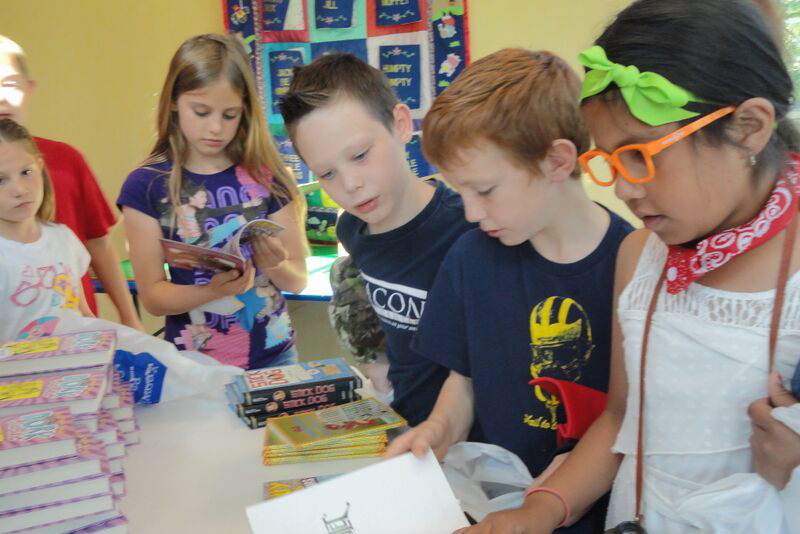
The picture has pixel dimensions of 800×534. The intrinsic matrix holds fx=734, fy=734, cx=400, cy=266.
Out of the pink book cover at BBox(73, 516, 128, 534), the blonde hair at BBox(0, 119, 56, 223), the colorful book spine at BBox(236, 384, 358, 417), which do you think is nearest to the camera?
the pink book cover at BBox(73, 516, 128, 534)

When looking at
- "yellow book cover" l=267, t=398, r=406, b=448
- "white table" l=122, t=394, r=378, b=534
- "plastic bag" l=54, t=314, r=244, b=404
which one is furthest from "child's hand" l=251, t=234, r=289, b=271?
"yellow book cover" l=267, t=398, r=406, b=448

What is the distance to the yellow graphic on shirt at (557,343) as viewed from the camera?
121cm

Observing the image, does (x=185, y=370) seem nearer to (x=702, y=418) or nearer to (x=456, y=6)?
(x=702, y=418)

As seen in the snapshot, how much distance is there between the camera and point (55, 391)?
121 cm

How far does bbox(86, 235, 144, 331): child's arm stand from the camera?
2.45 meters

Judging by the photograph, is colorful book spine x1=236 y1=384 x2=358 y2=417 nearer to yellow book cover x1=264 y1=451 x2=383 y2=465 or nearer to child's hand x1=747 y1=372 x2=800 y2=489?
yellow book cover x1=264 y1=451 x2=383 y2=465

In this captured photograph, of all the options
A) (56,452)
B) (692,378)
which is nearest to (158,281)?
(56,452)

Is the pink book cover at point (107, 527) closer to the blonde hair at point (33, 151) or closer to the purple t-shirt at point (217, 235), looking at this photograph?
the purple t-shirt at point (217, 235)

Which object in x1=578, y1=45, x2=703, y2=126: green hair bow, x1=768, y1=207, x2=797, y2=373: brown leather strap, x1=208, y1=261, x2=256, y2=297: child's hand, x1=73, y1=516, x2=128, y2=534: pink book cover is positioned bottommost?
x1=73, y1=516, x2=128, y2=534: pink book cover

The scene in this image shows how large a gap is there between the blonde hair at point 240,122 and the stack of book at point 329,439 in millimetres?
933

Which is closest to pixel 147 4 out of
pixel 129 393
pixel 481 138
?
pixel 129 393

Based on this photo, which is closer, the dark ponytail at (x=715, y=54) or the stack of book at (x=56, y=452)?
the dark ponytail at (x=715, y=54)

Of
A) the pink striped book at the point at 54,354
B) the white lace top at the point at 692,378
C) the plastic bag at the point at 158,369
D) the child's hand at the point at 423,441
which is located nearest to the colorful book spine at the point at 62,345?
the pink striped book at the point at 54,354

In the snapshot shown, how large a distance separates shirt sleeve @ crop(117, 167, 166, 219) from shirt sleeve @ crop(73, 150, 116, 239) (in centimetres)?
41
